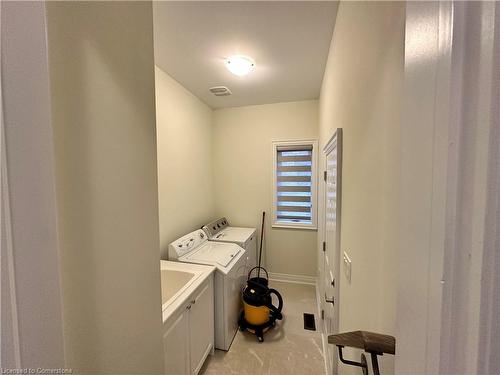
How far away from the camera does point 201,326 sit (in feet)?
6.03

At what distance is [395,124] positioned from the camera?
67 centimetres

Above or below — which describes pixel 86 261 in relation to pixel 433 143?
below

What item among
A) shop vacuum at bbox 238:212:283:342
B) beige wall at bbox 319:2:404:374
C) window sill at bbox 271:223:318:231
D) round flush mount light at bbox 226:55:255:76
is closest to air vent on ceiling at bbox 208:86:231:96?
round flush mount light at bbox 226:55:255:76

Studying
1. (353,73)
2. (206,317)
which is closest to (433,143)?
(353,73)

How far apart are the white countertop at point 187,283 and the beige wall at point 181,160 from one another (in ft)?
1.10

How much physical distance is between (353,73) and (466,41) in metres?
1.04

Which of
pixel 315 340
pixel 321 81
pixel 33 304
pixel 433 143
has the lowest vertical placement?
pixel 315 340

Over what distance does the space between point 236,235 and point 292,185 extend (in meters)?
1.21

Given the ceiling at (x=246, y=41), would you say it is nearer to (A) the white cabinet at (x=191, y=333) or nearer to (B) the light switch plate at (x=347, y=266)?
(B) the light switch plate at (x=347, y=266)

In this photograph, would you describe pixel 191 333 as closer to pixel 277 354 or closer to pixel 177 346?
pixel 177 346

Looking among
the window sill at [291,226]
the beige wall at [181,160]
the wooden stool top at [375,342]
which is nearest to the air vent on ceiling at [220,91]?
the beige wall at [181,160]

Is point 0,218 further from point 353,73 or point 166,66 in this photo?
point 166,66

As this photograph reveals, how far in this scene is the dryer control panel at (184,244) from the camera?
2275 mm

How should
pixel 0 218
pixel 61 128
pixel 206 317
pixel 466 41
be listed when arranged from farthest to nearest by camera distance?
1. pixel 206 317
2. pixel 61 128
3. pixel 0 218
4. pixel 466 41
